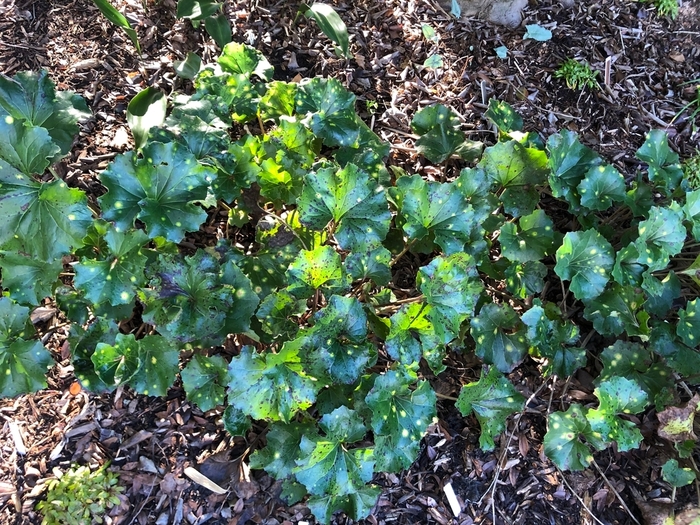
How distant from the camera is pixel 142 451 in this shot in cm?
211

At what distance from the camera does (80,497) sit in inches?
78.6

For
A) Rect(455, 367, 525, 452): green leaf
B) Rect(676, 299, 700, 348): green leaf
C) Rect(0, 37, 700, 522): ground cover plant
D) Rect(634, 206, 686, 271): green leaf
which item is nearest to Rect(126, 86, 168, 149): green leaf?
Rect(0, 37, 700, 522): ground cover plant

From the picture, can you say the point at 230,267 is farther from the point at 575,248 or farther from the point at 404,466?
the point at 575,248

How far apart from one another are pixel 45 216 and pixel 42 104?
2.02 feet

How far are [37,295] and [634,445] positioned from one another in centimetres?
215

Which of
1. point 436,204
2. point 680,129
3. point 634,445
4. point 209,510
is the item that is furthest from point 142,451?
point 680,129

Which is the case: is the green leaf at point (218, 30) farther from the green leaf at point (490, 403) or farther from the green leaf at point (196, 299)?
the green leaf at point (490, 403)

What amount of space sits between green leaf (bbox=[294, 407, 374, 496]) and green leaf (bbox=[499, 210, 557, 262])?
36.4 inches

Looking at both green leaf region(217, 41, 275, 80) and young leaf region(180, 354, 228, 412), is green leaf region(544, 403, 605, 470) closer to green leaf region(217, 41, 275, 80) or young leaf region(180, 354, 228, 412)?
young leaf region(180, 354, 228, 412)

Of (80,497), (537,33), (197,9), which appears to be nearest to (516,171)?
(537,33)

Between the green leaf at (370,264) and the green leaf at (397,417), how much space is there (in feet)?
1.17

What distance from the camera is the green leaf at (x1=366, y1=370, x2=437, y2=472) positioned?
5.88ft

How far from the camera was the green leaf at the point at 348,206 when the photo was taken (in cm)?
191

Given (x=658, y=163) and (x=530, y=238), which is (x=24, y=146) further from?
(x=658, y=163)
